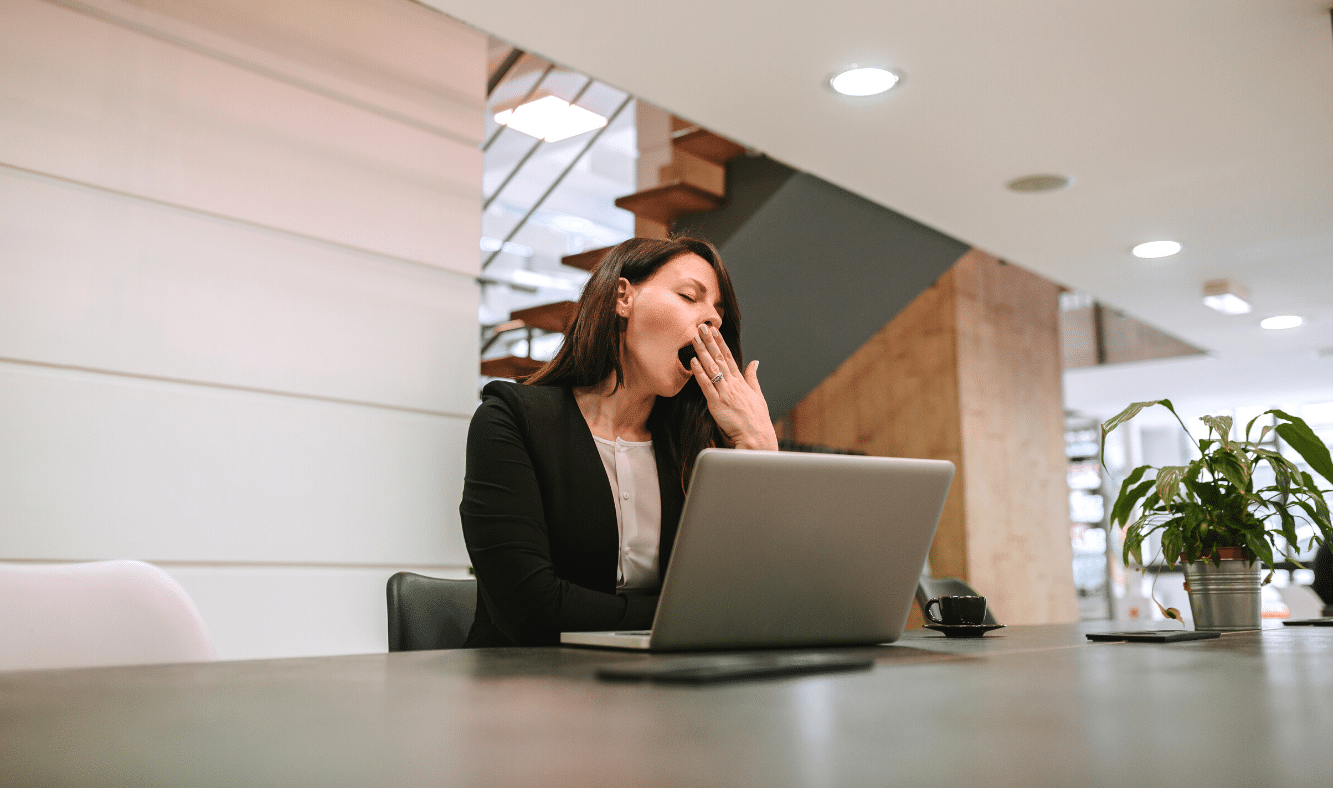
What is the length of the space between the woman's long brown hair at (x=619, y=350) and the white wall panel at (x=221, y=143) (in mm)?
1119

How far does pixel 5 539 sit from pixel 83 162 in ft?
2.59

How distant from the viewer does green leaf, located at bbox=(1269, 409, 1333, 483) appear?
1624mm

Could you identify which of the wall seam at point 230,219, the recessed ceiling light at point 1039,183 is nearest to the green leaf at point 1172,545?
the wall seam at point 230,219

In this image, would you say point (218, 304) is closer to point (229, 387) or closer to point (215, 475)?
point (229, 387)

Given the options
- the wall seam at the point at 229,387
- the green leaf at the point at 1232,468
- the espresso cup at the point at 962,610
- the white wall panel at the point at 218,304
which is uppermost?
the white wall panel at the point at 218,304

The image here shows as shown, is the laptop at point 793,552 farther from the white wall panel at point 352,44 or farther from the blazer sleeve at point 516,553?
the white wall panel at point 352,44

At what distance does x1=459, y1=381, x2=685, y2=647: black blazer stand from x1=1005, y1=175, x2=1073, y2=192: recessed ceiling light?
2820mm

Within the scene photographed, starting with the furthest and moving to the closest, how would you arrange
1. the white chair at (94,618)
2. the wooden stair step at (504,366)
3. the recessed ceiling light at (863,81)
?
the wooden stair step at (504,366) → the recessed ceiling light at (863,81) → the white chair at (94,618)

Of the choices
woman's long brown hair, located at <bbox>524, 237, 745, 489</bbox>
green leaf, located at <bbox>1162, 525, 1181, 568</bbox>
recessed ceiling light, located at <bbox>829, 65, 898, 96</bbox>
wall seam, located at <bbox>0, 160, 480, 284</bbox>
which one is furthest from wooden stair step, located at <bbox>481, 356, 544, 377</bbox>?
green leaf, located at <bbox>1162, 525, 1181, 568</bbox>

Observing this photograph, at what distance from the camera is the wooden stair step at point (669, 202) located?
3678 mm

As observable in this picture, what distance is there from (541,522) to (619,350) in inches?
15.5

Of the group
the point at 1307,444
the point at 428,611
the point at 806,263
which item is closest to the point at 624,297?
the point at 428,611

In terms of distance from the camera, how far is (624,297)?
180 centimetres

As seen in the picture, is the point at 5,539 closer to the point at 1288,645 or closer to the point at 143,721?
the point at 143,721
